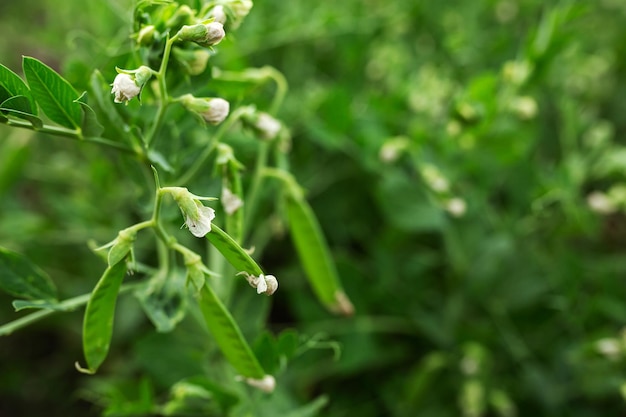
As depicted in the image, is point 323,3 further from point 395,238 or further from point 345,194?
point 395,238

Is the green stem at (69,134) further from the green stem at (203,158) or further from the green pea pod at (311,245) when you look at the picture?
the green pea pod at (311,245)

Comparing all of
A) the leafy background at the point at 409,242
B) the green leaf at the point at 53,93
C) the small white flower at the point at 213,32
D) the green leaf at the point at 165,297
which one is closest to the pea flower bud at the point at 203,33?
the small white flower at the point at 213,32

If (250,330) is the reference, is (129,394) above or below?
below

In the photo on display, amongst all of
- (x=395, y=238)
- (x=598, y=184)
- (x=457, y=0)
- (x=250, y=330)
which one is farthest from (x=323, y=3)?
(x=250, y=330)

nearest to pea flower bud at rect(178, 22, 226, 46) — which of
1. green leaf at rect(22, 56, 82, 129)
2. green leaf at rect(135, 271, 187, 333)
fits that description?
green leaf at rect(22, 56, 82, 129)

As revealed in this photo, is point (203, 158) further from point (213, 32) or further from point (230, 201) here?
point (213, 32)

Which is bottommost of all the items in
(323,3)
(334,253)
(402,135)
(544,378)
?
(544,378)

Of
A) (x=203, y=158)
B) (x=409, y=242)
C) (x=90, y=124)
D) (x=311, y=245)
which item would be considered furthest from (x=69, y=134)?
(x=409, y=242)

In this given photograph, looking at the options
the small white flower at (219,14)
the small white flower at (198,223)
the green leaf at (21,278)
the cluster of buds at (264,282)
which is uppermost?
the small white flower at (219,14)
